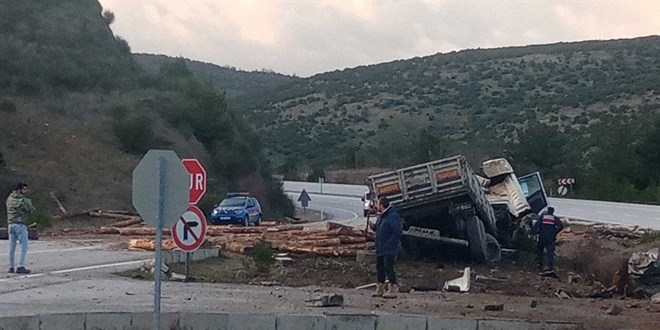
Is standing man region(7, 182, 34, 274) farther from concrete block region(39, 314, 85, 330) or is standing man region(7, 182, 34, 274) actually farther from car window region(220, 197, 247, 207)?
car window region(220, 197, 247, 207)

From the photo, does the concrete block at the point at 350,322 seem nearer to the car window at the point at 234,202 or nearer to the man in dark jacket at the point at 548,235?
the man in dark jacket at the point at 548,235

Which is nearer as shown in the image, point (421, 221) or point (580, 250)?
point (421, 221)

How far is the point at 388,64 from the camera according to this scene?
401ft

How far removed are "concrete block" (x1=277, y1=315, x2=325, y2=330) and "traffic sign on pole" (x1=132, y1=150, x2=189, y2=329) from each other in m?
3.71

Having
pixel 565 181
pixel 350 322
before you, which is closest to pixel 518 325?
pixel 350 322

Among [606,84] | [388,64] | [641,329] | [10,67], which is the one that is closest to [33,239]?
[641,329]

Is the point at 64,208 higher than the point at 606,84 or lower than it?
lower

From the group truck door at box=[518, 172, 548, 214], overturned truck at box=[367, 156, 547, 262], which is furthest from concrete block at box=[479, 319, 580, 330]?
truck door at box=[518, 172, 548, 214]

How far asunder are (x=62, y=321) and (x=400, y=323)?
15.0 ft

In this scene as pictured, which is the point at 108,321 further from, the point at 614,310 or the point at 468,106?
the point at 468,106

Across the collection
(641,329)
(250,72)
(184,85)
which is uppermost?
(250,72)

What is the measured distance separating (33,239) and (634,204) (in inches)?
1223

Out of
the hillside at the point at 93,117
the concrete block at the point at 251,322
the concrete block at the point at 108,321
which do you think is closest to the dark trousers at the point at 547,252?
the concrete block at the point at 251,322

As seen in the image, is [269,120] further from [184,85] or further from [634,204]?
[634,204]
